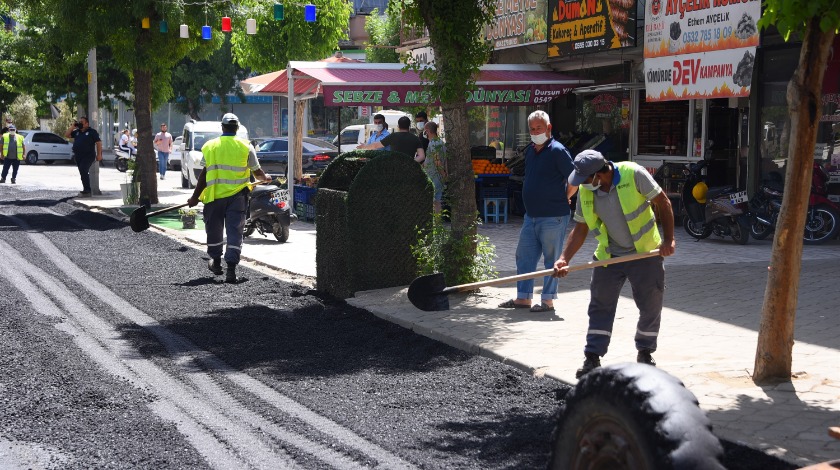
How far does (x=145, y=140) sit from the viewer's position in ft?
74.6

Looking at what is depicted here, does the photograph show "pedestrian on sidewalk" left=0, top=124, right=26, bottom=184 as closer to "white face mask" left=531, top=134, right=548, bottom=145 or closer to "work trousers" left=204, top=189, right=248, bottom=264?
"work trousers" left=204, top=189, right=248, bottom=264

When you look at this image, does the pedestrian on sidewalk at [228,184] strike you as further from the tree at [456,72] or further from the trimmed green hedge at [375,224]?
the tree at [456,72]

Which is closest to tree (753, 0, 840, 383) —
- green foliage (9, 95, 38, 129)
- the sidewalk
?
the sidewalk

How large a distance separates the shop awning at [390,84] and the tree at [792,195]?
11.7m

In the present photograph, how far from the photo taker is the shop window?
1917cm

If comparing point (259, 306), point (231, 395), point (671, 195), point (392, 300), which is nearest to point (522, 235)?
point (392, 300)

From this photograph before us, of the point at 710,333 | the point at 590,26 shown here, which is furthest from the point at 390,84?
the point at 710,333

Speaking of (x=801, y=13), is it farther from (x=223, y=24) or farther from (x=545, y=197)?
(x=223, y=24)

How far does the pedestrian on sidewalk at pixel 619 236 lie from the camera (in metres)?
7.07

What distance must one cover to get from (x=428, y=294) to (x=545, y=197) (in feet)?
5.84

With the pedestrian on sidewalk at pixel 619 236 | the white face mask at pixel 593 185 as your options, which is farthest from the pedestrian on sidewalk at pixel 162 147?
the white face mask at pixel 593 185

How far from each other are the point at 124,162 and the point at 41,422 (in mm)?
34932

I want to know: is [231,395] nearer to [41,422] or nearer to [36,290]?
[41,422]

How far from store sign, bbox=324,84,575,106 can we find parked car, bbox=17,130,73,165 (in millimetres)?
30080
